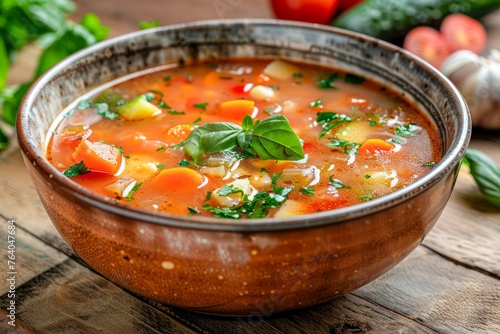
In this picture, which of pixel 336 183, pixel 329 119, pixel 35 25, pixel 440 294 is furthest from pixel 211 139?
pixel 35 25

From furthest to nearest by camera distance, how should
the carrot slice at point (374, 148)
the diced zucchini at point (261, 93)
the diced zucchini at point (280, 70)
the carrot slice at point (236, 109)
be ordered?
the diced zucchini at point (280, 70)
the diced zucchini at point (261, 93)
the carrot slice at point (236, 109)
the carrot slice at point (374, 148)

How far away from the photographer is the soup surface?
2.05 metres

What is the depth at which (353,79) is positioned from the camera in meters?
2.76

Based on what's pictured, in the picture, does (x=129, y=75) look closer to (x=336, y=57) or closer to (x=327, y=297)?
(x=336, y=57)

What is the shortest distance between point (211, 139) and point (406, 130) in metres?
0.74

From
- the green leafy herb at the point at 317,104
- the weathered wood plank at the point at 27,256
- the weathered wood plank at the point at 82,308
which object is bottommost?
the weathered wood plank at the point at 27,256

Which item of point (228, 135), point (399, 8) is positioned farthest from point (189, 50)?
point (399, 8)

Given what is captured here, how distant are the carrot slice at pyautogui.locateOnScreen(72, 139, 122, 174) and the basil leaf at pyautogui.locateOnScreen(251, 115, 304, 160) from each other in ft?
1.56

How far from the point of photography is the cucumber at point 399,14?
4.09 m

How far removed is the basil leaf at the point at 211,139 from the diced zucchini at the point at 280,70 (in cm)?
68

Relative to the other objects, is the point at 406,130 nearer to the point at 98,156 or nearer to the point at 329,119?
the point at 329,119

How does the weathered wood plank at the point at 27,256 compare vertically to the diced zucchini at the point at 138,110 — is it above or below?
below

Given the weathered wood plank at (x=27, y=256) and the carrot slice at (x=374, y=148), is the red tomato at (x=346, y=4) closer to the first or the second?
the carrot slice at (x=374, y=148)

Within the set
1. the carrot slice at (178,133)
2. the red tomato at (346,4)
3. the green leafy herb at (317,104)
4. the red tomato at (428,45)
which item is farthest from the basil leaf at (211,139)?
the red tomato at (346,4)
